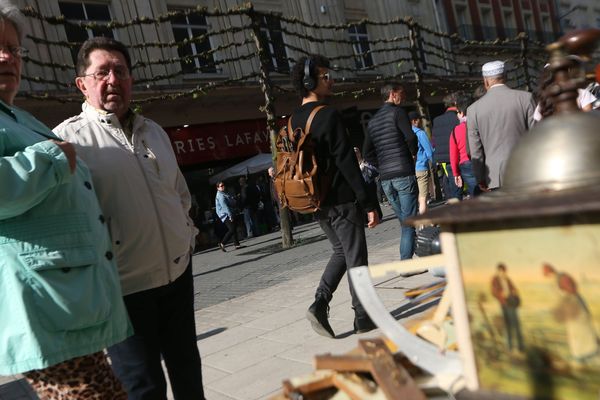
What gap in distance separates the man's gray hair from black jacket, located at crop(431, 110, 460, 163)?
6.48 meters

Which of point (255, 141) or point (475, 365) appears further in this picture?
point (255, 141)

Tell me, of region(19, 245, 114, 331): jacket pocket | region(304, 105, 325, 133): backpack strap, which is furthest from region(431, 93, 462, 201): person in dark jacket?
region(19, 245, 114, 331): jacket pocket

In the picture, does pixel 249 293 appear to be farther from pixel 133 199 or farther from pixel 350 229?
pixel 133 199

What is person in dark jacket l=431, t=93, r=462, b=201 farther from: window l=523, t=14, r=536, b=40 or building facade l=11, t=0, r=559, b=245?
window l=523, t=14, r=536, b=40

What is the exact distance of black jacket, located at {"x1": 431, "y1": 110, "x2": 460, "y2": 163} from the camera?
24.9ft

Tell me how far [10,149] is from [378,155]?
4.44 meters

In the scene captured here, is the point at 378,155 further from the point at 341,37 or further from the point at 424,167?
the point at 341,37

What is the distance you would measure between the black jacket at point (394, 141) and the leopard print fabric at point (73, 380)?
166 inches

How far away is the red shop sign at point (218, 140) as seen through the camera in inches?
599

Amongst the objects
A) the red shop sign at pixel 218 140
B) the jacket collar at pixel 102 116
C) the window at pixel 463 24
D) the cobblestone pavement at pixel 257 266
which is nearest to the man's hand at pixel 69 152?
the jacket collar at pixel 102 116

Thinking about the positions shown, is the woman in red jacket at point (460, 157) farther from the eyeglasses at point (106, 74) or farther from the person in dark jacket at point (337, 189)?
the eyeglasses at point (106, 74)

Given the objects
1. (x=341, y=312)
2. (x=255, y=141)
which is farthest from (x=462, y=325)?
(x=255, y=141)

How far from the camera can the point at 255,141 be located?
17.1 m

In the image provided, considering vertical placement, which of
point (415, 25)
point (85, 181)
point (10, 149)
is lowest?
point (85, 181)
